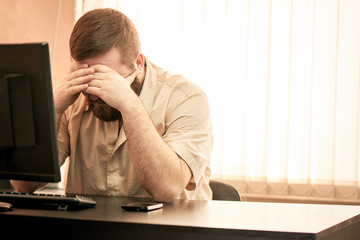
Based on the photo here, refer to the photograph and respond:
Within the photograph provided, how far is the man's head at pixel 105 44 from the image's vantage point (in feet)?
5.76

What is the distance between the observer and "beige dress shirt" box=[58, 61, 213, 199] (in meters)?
1.85

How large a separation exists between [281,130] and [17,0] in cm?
188

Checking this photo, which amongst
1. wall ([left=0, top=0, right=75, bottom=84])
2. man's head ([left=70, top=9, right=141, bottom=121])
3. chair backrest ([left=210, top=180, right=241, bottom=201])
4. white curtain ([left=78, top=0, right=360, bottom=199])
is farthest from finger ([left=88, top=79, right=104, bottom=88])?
wall ([left=0, top=0, right=75, bottom=84])

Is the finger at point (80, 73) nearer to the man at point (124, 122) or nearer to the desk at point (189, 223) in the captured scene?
the man at point (124, 122)

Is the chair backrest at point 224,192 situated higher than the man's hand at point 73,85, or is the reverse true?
the man's hand at point 73,85

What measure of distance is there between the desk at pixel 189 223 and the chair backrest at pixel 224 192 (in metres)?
0.53

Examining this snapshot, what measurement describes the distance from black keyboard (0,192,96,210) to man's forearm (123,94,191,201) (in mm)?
313

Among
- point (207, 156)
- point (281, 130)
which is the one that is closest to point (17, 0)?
point (281, 130)

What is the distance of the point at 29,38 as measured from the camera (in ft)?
11.3

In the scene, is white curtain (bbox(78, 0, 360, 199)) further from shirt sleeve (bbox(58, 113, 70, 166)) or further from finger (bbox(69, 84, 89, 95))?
finger (bbox(69, 84, 89, 95))

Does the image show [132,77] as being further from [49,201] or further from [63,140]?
[49,201]

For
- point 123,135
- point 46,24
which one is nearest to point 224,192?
point 123,135

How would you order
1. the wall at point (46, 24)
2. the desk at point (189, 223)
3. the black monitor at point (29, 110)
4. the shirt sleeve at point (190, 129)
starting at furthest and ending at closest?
1. the wall at point (46, 24)
2. the shirt sleeve at point (190, 129)
3. the black monitor at point (29, 110)
4. the desk at point (189, 223)

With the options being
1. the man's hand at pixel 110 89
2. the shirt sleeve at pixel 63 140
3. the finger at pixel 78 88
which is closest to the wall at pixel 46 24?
the shirt sleeve at pixel 63 140
